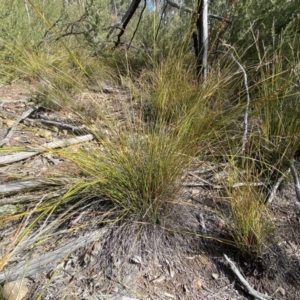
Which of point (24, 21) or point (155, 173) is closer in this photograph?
point (155, 173)

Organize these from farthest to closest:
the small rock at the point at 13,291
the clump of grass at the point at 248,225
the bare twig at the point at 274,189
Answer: the bare twig at the point at 274,189 < the clump of grass at the point at 248,225 < the small rock at the point at 13,291

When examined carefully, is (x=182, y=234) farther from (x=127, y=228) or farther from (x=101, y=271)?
(x=101, y=271)

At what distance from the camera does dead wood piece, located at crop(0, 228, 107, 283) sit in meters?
1.12

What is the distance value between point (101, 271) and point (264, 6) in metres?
2.50

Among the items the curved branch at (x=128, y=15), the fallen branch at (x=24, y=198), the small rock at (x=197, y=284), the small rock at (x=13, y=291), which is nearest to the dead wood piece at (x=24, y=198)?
the fallen branch at (x=24, y=198)

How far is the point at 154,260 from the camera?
4.19 ft

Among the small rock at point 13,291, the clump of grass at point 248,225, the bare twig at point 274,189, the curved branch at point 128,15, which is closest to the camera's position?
the small rock at point 13,291

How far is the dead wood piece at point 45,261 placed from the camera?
112cm

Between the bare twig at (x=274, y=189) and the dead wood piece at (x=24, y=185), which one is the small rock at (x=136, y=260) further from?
the bare twig at (x=274, y=189)

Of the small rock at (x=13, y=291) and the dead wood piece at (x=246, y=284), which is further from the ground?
the small rock at (x=13, y=291)

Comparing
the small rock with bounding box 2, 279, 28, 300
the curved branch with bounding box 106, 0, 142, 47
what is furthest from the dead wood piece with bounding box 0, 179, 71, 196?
the curved branch with bounding box 106, 0, 142, 47

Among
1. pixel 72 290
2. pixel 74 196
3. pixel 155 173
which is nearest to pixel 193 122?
pixel 155 173

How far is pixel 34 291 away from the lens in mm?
1137

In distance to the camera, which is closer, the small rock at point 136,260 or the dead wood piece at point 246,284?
the dead wood piece at point 246,284
